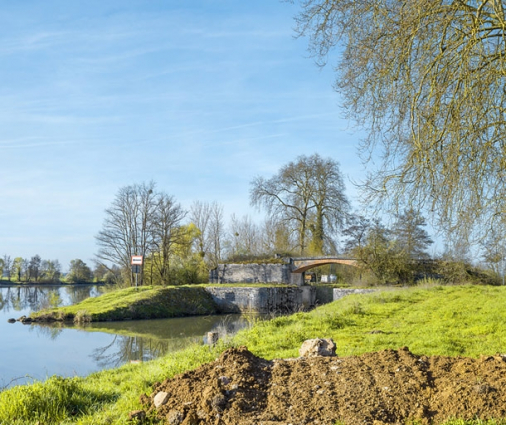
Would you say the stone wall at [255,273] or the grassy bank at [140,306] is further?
the stone wall at [255,273]

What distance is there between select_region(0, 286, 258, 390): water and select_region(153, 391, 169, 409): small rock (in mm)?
6612

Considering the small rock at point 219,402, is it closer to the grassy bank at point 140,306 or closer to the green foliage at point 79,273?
the grassy bank at point 140,306

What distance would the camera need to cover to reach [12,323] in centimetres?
2342

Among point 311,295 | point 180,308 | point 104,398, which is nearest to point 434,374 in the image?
point 104,398

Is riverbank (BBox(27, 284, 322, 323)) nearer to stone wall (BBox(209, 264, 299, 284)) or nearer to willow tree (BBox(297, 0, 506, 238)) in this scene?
stone wall (BBox(209, 264, 299, 284))

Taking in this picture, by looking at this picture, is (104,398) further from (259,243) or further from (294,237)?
(259,243)

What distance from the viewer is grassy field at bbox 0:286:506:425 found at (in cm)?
501

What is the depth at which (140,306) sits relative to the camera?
26312 millimetres

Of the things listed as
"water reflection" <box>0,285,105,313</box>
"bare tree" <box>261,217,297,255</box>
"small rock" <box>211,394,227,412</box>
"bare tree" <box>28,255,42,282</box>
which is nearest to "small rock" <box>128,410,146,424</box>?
"small rock" <box>211,394,227,412</box>

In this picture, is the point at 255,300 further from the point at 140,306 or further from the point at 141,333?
the point at 141,333

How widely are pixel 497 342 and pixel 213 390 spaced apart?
234 inches

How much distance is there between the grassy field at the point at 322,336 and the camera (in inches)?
197

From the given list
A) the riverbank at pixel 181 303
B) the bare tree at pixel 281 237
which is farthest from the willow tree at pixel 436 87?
the bare tree at pixel 281 237

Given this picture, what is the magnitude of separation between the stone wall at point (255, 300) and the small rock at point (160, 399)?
25.4m
